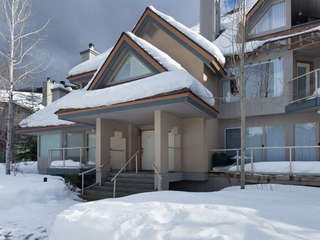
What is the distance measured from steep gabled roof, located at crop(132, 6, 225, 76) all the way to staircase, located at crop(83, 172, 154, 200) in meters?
6.21

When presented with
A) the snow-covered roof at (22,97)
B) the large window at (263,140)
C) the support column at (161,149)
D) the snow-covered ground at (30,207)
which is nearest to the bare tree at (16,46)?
the snow-covered roof at (22,97)

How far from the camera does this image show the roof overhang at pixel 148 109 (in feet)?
27.2

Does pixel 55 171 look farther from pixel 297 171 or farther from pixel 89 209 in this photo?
pixel 297 171

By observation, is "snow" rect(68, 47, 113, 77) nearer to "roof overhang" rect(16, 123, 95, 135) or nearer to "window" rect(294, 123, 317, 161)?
"roof overhang" rect(16, 123, 95, 135)

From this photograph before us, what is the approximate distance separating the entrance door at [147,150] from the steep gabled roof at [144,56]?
12.5 feet

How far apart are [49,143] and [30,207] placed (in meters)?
9.47

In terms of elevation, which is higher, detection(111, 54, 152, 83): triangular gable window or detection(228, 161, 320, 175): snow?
detection(111, 54, 152, 83): triangular gable window

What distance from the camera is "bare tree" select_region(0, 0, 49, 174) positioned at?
12289 mm

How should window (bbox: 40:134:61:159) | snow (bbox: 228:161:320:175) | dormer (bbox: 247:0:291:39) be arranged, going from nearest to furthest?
snow (bbox: 228:161:320:175) < dormer (bbox: 247:0:291:39) < window (bbox: 40:134:61:159)

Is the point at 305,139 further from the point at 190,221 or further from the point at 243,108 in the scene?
the point at 190,221

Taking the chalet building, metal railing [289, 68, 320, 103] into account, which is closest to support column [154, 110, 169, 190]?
the chalet building

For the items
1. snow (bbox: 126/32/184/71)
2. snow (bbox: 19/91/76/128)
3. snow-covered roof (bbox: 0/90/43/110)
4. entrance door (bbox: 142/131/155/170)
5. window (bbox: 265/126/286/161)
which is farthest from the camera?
snow (bbox: 19/91/76/128)

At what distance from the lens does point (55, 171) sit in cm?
1357

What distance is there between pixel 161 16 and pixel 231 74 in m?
4.99
